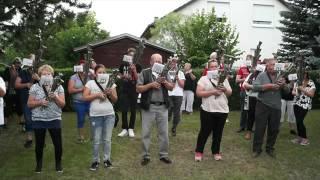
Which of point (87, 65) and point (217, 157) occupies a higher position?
point (87, 65)

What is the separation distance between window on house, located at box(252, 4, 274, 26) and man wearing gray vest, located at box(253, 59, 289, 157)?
91.9ft

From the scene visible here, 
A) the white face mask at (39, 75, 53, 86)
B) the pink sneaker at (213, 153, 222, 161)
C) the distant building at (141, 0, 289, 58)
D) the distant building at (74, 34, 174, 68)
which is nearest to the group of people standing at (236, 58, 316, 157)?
the pink sneaker at (213, 153, 222, 161)

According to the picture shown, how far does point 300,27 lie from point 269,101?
9.19 metres

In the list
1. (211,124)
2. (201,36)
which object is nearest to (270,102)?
(211,124)

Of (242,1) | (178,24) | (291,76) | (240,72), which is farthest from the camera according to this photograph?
(242,1)

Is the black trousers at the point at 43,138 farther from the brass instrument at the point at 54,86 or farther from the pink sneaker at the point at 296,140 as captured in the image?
the pink sneaker at the point at 296,140

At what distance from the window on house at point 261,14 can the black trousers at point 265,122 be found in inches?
1103

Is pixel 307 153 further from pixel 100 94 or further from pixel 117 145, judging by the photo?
pixel 100 94

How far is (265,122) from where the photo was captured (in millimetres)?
9883

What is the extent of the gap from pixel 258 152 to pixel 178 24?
23688mm

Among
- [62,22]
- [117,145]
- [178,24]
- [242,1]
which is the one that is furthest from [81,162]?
[242,1]

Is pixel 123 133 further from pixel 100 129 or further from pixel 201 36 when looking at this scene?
pixel 201 36

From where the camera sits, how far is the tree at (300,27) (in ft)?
55.3

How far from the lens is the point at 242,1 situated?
36625 millimetres
